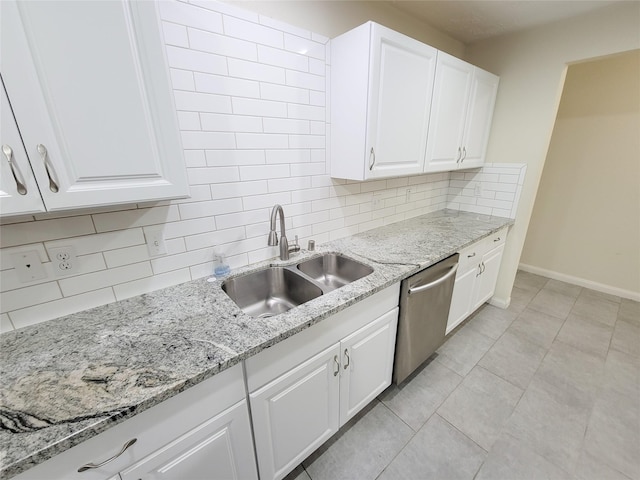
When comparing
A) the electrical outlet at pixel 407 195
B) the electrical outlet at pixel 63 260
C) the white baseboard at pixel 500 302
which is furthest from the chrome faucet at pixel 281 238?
the white baseboard at pixel 500 302

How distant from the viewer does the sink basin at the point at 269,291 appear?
1415mm

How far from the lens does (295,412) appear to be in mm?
1143

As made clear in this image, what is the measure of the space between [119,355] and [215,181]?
0.80 meters

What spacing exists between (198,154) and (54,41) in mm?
568

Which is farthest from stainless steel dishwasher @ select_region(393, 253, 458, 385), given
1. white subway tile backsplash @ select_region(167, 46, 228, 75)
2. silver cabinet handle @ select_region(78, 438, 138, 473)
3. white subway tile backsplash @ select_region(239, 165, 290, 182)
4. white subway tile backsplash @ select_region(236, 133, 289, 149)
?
white subway tile backsplash @ select_region(167, 46, 228, 75)

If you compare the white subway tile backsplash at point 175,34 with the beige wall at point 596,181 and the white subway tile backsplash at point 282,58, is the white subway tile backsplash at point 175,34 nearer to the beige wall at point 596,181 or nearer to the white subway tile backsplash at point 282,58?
the white subway tile backsplash at point 282,58

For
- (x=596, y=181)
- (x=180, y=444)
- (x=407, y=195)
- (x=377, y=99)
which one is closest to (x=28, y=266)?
(x=180, y=444)

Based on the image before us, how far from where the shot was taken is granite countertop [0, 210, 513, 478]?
0.63 meters

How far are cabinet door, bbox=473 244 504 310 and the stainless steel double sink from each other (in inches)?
51.9

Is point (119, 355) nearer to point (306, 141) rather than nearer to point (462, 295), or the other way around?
point (306, 141)

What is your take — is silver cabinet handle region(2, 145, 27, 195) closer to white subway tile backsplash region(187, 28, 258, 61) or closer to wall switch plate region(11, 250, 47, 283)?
wall switch plate region(11, 250, 47, 283)

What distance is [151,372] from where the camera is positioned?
2.55ft

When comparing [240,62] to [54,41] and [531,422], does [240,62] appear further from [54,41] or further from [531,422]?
[531,422]

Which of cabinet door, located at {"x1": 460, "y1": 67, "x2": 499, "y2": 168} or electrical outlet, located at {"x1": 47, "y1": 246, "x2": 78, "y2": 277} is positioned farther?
cabinet door, located at {"x1": 460, "y1": 67, "x2": 499, "y2": 168}
